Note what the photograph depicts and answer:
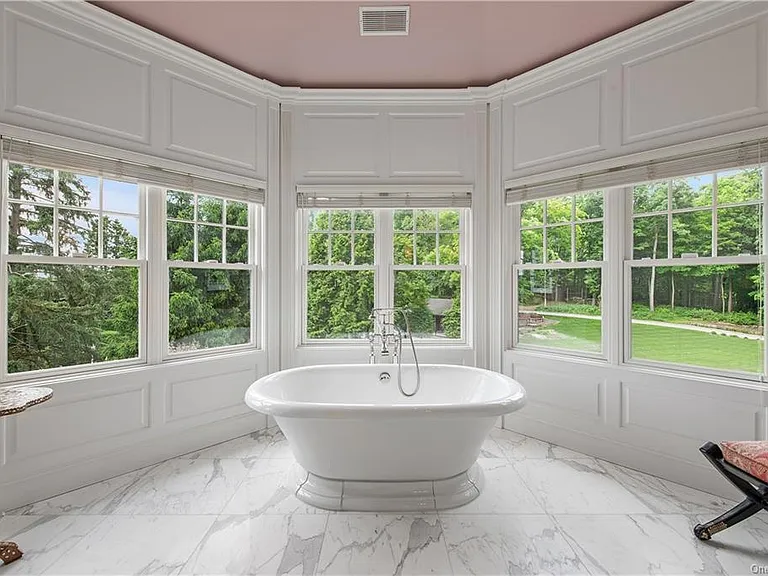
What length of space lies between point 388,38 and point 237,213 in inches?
65.6

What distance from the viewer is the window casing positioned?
2324 millimetres

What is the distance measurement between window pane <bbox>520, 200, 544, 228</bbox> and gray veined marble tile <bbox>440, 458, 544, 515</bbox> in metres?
1.81

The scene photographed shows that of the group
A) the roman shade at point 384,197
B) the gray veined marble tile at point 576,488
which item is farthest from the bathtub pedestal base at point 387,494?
the roman shade at point 384,197

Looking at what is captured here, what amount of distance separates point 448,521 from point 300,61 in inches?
119

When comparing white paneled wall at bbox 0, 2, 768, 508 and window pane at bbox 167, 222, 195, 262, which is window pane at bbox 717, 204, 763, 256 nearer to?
white paneled wall at bbox 0, 2, 768, 508

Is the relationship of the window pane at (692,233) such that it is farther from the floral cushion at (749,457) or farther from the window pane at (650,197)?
the floral cushion at (749,457)

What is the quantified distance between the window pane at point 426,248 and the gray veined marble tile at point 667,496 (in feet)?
6.45

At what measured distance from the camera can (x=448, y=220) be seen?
358 centimetres

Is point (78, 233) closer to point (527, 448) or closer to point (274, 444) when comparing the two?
point (274, 444)

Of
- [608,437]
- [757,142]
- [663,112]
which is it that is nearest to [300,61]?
[663,112]

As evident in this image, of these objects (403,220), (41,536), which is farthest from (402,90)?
(41,536)

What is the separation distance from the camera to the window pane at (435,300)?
11.8 feet

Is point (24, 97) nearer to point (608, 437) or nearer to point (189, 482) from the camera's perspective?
point (189, 482)

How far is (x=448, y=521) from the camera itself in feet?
6.77
